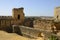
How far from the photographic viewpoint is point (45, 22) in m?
14.9

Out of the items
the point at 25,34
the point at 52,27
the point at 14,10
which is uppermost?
the point at 14,10

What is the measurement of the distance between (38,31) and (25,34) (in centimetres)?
283

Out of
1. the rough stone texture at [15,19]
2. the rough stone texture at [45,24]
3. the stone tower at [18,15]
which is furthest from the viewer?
the stone tower at [18,15]

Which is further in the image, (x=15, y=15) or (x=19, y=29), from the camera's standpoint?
(x=15, y=15)

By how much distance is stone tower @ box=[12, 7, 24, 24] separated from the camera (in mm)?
23505

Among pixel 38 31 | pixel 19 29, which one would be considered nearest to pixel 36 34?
pixel 38 31

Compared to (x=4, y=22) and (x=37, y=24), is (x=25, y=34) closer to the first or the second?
(x=37, y=24)

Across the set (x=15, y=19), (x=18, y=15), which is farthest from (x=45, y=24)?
(x=15, y=19)

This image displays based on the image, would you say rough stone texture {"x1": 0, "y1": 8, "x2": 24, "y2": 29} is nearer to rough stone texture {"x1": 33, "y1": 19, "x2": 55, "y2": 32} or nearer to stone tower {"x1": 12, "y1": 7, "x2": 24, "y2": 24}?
stone tower {"x1": 12, "y1": 7, "x2": 24, "y2": 24}

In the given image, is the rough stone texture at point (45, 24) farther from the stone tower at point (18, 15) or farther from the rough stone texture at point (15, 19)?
the stone tower at point (18, 15)

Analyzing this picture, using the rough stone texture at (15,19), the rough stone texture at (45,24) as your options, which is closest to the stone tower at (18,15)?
the rough stone texture at (15,19)

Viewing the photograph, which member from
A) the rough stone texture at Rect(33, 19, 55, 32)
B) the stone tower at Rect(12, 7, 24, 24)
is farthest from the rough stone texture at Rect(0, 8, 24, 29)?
the rough stone texture at Rect(33, 19, 55, 32)

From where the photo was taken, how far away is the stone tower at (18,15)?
77.1 feet

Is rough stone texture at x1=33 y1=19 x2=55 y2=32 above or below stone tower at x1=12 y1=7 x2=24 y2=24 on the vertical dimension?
below
